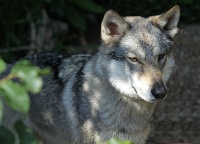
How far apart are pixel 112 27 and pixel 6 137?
2.64 metres

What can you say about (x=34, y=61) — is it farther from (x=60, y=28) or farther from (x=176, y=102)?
(x=60, y=28)

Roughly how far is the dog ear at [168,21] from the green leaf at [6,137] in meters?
2.83

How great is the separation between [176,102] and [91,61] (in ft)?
9.19

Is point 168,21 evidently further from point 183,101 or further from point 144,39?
point 183,101

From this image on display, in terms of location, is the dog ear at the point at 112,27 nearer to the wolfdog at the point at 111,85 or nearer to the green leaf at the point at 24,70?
the wolfdog at the point at 111,85

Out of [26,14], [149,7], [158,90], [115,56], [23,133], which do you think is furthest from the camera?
[26,14]

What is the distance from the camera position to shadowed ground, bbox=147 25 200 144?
6.88 metres

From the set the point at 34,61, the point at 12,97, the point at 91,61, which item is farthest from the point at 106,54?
the point at 12,97

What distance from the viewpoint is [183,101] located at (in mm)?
7617

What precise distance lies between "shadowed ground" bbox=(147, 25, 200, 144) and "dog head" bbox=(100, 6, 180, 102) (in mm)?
2135

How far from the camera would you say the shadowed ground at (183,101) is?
6.88 metres

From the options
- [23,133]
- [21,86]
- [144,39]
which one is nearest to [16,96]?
[21,86]

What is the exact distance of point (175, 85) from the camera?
7895 mm

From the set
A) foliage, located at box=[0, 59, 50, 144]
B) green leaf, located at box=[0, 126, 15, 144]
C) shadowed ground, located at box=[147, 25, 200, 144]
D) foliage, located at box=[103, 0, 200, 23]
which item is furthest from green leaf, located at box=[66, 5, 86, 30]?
foliage, located at box=[0, 59, 50, 144]
